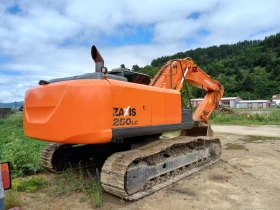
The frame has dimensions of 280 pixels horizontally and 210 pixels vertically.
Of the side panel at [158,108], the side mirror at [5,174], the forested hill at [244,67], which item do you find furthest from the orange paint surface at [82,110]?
the forested hill at [244,67]

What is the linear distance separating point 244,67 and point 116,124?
368 ft

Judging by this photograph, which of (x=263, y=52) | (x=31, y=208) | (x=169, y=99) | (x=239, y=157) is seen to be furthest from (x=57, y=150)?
(x=263, y=52)

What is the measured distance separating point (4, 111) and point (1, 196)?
22949 mm

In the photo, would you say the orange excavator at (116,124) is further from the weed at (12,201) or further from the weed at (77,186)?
the weed at (12,201)

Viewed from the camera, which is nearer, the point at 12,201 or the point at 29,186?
the point at 12,201

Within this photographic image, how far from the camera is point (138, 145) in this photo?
198 inches

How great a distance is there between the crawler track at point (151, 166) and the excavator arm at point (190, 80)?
1417mm

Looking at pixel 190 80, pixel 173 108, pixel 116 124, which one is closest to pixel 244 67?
pixel 190 80

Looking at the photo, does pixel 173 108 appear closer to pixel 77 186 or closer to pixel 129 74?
pixel 129 74

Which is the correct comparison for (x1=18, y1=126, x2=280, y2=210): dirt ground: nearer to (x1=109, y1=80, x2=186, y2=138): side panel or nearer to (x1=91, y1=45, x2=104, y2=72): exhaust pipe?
(x1=109, y1=80, x2=186, y2=138): side panel

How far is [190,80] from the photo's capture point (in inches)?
281

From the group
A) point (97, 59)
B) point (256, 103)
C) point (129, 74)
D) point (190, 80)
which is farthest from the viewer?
point (256, 103)

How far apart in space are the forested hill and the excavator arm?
5951 cm

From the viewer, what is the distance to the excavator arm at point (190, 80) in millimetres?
5871
